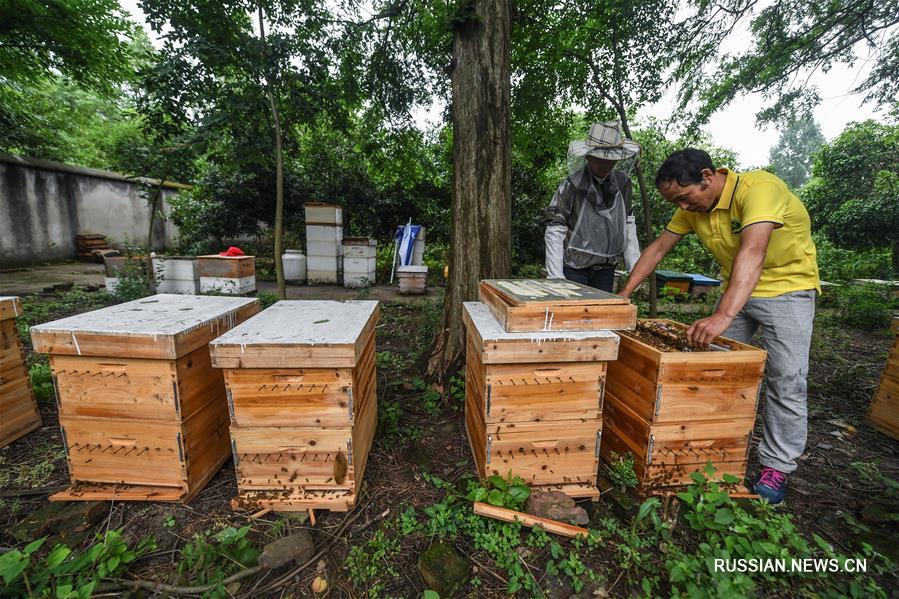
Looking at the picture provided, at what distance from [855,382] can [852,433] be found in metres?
1.27

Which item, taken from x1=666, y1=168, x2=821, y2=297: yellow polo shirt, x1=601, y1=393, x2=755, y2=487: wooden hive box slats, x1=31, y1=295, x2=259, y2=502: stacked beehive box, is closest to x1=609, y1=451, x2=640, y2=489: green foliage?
x1=601, y1=393, x2=755, y2=487: wooden hive box slats

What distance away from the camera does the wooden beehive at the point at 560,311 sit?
164cm

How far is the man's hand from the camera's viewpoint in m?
1.62

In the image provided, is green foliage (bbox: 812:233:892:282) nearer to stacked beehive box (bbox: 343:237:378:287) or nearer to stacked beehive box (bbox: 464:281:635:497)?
stacked beehive box (bbox: 464:281:635:497)

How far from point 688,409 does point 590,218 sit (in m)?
1.39

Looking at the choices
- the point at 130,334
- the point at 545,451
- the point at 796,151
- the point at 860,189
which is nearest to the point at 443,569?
the point at 545,451

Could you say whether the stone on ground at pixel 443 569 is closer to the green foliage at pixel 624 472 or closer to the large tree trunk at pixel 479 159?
the green foliage at pixel 624 472

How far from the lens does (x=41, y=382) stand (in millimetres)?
2777

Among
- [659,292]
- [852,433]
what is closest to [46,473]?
[852,433]

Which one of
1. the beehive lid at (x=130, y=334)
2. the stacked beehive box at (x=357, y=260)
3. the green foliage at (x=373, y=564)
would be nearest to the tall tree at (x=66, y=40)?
the stacked beehive box at (x=357, y=260)

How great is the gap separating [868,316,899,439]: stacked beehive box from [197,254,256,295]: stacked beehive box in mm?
7183

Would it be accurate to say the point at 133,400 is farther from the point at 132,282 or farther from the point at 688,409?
the point at 132,282

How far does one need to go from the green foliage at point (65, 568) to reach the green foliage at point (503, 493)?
1.36m

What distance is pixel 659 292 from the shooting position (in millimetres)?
6887
